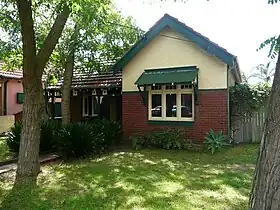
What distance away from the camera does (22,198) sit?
7.00 m

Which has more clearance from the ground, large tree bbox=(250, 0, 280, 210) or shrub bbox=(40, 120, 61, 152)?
large tree bbox=(250, 0, 280, 210)

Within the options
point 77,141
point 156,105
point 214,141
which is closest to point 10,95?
point 156,105

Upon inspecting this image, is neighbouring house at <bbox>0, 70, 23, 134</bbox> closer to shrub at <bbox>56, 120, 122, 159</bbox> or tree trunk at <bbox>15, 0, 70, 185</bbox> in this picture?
shrub at <bbox>56, 120, 122, 159</bbox>

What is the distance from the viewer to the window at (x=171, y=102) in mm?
14414

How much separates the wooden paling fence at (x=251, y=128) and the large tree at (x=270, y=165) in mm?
12180

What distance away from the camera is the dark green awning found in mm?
13539

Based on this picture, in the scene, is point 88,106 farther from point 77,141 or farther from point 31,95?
point 31,95

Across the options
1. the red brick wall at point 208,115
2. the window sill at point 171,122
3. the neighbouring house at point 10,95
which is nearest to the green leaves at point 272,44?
the red brick wall at point 208,115

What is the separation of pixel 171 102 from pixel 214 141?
314cm

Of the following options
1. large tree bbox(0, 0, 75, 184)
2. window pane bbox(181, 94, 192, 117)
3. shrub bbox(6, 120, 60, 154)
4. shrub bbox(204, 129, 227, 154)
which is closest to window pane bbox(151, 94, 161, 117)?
window pane bbox(181, 94, 192, 117)

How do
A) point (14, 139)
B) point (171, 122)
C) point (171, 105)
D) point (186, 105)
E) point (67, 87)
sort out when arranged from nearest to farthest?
1. point (14, 139)
2. point (186, 105)
3. point (171, 122)
4. point (171, 105)
5. point (67, 87)

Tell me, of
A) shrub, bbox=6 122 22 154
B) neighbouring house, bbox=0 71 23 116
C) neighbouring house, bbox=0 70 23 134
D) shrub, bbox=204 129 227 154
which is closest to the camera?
shrub, bbox=6 122 22 154

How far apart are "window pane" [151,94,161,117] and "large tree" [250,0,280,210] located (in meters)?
12.2

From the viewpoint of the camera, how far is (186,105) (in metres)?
14.5
